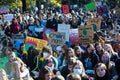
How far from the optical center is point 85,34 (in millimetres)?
14859

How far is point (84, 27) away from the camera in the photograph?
49.8ft

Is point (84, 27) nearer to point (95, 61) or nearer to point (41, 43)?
point (41, 43)

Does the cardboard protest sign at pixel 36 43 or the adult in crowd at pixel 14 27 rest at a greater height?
the cardboard protest sign at pixel 36 43

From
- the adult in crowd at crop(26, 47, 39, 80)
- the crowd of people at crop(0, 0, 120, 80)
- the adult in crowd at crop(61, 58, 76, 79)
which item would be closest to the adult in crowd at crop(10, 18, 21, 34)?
the crowd of people at crop(0, 0, 120, 80)

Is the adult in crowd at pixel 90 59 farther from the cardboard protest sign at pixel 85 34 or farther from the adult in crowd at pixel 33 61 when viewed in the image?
the cardboard protest sign at pixel 85 34

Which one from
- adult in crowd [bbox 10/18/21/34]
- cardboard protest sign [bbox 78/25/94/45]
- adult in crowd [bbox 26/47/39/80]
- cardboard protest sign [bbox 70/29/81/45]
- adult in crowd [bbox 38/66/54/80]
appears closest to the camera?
adult in crowd [bbox 38/66/54/80]

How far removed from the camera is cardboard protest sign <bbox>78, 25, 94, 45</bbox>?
14.6 m

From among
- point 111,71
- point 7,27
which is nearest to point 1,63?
point 111,71

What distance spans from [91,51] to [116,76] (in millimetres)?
→ 1419

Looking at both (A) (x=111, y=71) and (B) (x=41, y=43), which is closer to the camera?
(A) (x=111, y=71)

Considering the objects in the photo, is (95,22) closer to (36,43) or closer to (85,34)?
(85,34)

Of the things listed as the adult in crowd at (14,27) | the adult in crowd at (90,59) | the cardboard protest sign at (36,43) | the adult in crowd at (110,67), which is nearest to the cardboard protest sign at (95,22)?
the adult in crowd at (14,27)

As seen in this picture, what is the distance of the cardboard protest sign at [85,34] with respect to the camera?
47.8 ft

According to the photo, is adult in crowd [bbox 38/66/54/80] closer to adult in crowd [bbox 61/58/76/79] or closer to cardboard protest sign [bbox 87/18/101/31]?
adult in crowd [bbox 61/58/76/79]
